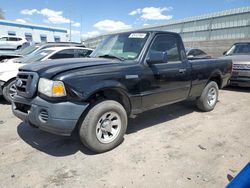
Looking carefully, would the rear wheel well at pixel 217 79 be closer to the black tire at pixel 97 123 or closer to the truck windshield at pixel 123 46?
the truck windshield at pixel 123 46

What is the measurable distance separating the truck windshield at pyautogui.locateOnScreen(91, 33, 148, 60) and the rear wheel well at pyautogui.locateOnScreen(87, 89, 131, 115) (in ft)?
2.45

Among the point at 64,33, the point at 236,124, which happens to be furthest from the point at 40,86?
the point at 64,33

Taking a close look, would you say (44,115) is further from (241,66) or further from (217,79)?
(241,66)

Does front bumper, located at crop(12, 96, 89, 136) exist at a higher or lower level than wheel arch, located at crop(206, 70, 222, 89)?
lower

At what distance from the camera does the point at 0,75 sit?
6082 mm

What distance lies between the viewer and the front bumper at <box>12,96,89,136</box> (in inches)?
126

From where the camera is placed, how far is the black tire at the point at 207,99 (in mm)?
5762

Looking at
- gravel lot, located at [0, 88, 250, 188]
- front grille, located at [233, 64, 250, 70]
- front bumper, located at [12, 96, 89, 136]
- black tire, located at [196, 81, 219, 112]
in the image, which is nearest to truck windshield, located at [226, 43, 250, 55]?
front grille, located at [233, 64, 250, 70]

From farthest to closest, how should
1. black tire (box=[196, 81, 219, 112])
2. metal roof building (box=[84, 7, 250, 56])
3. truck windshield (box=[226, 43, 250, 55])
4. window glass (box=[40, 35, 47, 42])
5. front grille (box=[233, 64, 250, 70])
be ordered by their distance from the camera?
window glass (box=[40, 35, 47, 42]) < metal roof building (box=[84, 7, 250, 56]) < truck windshield (box=[226, 43, 250, 55]) < front grille (box=[233, 64, 250, 70]) < black tire (box=[196, 81, 219, 112])

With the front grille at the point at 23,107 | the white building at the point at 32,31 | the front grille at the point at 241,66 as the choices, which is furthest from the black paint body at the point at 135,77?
the white building at the point at 32,31

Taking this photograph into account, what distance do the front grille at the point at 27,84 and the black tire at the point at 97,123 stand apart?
34.4 inches

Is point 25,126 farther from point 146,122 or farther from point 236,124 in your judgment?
point 236,124

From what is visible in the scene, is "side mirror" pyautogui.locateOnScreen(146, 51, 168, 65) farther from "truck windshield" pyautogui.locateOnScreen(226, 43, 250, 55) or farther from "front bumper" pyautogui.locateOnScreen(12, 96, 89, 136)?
"truck windshield" pyautogui.locateOnScreen(226, 43, 250, 55)

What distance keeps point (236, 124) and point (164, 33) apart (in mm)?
2468
